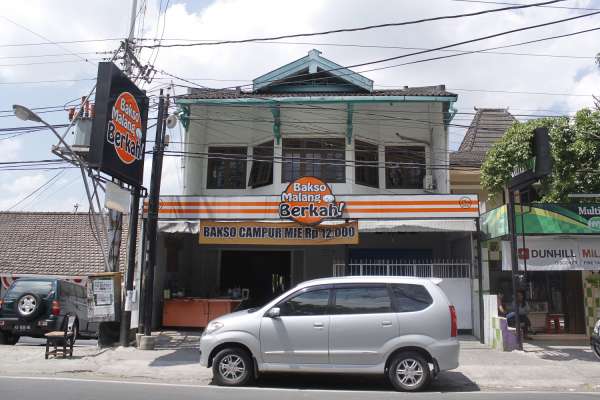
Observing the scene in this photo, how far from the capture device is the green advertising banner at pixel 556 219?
41.7ft

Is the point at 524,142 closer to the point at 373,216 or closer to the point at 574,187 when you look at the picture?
the point at 574,187

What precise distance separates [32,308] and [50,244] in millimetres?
10684

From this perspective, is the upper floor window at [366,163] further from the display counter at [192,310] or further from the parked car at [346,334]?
the parked car at [346,334]

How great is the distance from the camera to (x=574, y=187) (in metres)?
14.6

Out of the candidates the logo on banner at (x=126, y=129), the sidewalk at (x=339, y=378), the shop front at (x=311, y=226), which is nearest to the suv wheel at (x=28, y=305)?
the sidewalk at (x=339, y=378)

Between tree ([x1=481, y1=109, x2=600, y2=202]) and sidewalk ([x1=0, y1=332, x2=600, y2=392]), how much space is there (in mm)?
4345

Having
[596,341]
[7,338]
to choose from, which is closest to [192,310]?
[7,338]

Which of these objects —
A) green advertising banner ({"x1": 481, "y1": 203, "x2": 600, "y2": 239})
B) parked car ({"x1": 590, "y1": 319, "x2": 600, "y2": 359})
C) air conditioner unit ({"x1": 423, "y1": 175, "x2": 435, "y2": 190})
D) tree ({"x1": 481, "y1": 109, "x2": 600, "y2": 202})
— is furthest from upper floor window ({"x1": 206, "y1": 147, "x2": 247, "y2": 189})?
parked car ({"x1": 590, "y1": 319, "x2": 600, "y2": 359})

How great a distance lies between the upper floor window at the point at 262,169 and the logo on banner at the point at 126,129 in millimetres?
5225

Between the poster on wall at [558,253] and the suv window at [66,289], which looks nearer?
the poster on wall at [558,253]

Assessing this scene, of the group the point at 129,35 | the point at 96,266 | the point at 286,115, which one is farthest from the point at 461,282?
the point at 96,266

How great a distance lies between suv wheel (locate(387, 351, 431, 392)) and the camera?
8289 millimetres

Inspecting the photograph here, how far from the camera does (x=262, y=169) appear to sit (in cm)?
1781

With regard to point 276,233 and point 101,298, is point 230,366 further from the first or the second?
point 276,233
